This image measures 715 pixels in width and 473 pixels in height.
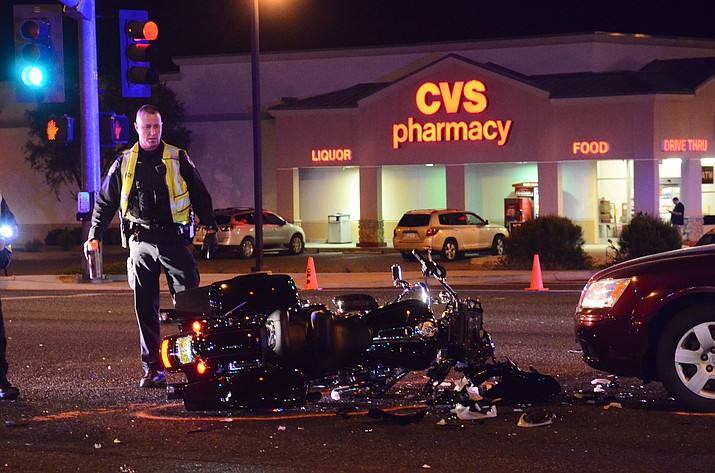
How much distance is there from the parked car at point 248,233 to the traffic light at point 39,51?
15917 mm

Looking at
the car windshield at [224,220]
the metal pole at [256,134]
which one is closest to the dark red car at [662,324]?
the metal pole at [256,134]

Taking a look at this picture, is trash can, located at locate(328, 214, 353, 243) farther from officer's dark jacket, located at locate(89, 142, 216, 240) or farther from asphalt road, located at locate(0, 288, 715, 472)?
officer's dark jacket, located at locate(89, 142, 216, 240)

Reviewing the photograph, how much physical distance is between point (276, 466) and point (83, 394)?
9.99 ft

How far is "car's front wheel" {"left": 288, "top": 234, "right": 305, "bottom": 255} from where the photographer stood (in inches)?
1453

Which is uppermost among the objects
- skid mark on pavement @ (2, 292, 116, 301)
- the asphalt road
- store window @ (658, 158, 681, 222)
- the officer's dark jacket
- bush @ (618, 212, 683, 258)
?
store window @ (658, 158, 681, 222)

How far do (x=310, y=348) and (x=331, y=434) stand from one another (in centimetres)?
71

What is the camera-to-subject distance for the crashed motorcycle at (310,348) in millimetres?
8281

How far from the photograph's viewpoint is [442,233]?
32969 millimetres

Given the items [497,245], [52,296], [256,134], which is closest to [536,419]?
[52,296]

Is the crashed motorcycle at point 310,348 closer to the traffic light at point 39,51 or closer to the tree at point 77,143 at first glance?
the traffic light at point 39,51

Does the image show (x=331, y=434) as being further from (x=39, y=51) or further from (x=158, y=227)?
(x=39, y=51)

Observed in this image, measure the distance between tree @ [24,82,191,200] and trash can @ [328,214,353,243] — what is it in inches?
274

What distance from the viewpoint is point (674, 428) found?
7.85m

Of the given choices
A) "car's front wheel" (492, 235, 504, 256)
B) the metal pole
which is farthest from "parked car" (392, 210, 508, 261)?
the metal pole
